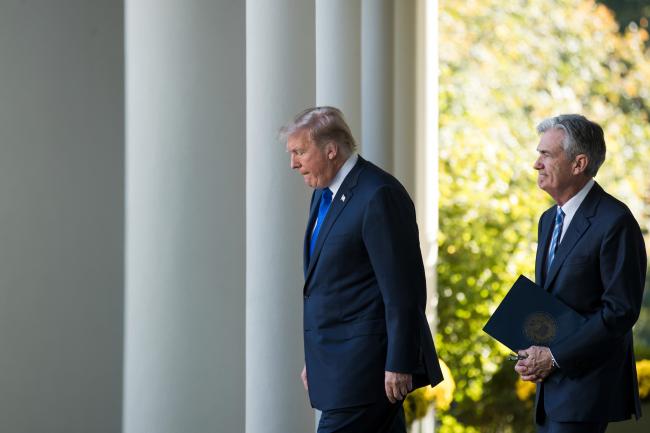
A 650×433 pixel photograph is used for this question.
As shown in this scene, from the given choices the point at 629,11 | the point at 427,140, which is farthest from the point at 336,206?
the point at 629,11

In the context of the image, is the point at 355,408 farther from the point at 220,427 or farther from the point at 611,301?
the point at 220,427

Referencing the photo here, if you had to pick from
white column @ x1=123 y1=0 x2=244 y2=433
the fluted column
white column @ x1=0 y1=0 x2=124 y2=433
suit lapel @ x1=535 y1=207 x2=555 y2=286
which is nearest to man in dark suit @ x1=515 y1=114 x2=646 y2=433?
suit lapel @ x1=535 y1=207 x2=555 y2=286

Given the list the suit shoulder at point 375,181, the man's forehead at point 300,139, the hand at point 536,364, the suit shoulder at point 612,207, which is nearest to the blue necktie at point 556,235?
the suit shoulder at point 612,207

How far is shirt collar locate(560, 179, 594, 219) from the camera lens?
16.6ft

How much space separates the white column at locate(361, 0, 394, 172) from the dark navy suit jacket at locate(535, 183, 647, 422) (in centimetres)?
437

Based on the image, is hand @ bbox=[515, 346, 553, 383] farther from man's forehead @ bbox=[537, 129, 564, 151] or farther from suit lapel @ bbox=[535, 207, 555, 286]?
man's forehead @ bbox=[537, 129, 564, 151]

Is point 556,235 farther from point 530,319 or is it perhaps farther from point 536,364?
point 536,364

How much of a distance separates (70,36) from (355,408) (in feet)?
12.6

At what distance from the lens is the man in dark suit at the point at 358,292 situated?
15.5 feet

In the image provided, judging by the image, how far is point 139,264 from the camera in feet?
20.1

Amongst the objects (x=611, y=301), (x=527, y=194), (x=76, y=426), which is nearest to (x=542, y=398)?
(x=611, y=301)

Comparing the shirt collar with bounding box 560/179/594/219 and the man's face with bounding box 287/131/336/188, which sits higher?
the man's face with bounding box 287/131/336/188

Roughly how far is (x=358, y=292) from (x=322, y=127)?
82cm

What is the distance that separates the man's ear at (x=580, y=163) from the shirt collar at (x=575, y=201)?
0.10m
